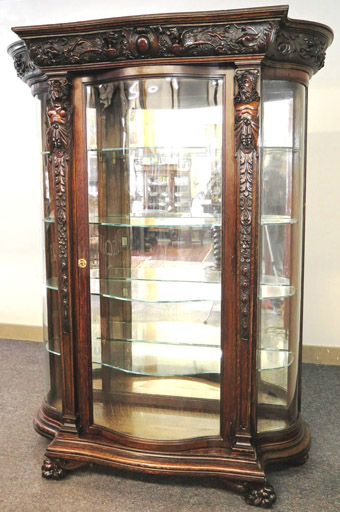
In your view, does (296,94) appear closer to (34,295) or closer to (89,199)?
(89,199)

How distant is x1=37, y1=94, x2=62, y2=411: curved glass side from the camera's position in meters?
2.60

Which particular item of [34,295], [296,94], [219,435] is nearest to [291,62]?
[296,94]

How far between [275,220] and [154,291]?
0.63 meters

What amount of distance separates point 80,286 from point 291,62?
1314 mm

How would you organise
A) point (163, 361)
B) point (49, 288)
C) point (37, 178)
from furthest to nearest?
1. point (37, 178)
2. point (49, 288)
3. point (163, 361)

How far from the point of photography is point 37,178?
4.34 metres

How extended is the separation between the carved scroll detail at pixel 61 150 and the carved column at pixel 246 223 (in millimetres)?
709

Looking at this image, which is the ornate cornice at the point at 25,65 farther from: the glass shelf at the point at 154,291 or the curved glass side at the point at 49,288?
the glass shelf at the point at 154,291

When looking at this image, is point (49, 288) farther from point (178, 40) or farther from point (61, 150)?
point (178, 40)

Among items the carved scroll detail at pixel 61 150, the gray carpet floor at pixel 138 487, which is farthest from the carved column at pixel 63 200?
the gray carpet floor at pixel 138 487

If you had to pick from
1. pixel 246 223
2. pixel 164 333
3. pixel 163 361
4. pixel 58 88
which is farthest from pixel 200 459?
pixel 58 88

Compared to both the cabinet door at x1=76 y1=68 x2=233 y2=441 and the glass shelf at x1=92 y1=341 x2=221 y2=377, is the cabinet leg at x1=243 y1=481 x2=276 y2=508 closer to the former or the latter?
the cabinet door at x1=76 y1=68 x2=233 y2=441

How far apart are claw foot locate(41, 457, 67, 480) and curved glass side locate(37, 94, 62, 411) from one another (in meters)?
0.31

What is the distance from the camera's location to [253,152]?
215 cm
